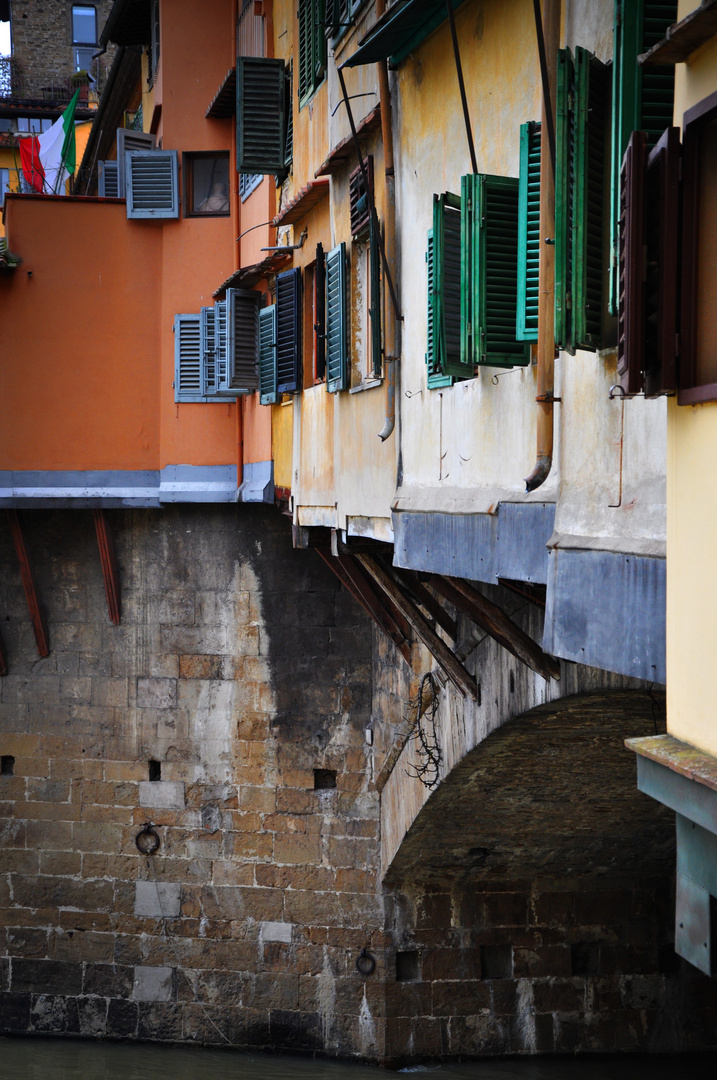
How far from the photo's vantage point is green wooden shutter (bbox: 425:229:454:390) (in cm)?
587

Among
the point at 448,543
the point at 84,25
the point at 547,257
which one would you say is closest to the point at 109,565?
the point at 448,543

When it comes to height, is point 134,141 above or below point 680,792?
above

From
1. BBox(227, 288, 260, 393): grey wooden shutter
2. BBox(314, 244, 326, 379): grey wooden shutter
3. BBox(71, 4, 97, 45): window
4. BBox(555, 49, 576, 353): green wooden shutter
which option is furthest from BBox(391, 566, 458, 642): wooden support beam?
BBox(71, 4, 97, 45): window

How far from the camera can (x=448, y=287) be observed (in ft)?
18.9

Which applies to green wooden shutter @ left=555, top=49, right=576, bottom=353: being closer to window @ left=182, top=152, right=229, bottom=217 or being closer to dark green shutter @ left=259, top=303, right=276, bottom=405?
dark green shutter @ left=259, top=303, right=276, bottom=405

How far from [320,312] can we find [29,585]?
5481 mm

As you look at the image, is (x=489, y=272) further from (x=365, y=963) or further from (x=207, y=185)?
(x=365, y=963)

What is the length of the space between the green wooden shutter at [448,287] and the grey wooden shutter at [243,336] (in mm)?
6258

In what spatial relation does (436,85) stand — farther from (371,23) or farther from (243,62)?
(243,62)

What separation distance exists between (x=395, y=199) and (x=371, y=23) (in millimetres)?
1165

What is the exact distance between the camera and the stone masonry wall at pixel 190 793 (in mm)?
12734

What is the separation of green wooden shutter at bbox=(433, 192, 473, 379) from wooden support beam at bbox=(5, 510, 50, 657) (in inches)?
333

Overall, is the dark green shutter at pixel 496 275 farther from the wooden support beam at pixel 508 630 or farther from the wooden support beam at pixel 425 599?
the wooden support beam at pixel 425 599

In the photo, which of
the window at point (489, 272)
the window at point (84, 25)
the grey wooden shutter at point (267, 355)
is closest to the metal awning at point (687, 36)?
the window at point (489, 272)
